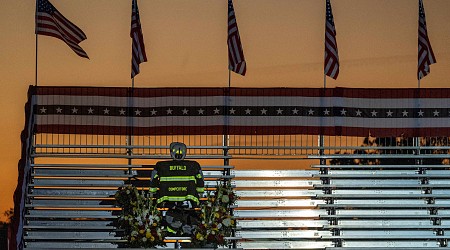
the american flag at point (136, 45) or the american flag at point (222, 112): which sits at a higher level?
the american flag at point (136, 45)

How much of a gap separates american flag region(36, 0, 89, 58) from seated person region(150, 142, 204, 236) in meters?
3.10

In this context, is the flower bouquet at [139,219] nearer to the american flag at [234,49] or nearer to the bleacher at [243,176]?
the bleacher at [243,176]

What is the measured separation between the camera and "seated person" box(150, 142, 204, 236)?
70.4ft

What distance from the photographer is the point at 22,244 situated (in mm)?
22750

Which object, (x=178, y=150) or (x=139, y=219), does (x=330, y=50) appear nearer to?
(x=178, y=150)

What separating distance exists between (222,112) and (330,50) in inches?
97.5

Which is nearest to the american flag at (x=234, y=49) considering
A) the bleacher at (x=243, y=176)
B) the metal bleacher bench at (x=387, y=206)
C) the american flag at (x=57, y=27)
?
the bleacher at (x=243, y=176)

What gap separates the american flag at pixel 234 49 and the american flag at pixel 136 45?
1.68m

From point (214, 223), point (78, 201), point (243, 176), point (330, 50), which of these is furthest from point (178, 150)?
point (330, 50)

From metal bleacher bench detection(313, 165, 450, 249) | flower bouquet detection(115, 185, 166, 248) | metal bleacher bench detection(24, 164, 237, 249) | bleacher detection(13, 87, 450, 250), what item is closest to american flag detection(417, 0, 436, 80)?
bleacher detection(13, 87, 450, 250)

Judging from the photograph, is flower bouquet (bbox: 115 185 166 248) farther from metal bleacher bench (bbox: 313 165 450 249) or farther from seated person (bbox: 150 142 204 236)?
metal bleacher bench (bbox: 313 165 450 249)

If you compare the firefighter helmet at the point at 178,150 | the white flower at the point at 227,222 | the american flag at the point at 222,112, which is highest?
the american flag at the point at 222,112

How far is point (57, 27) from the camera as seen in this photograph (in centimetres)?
2353

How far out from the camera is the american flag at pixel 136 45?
24109mm
